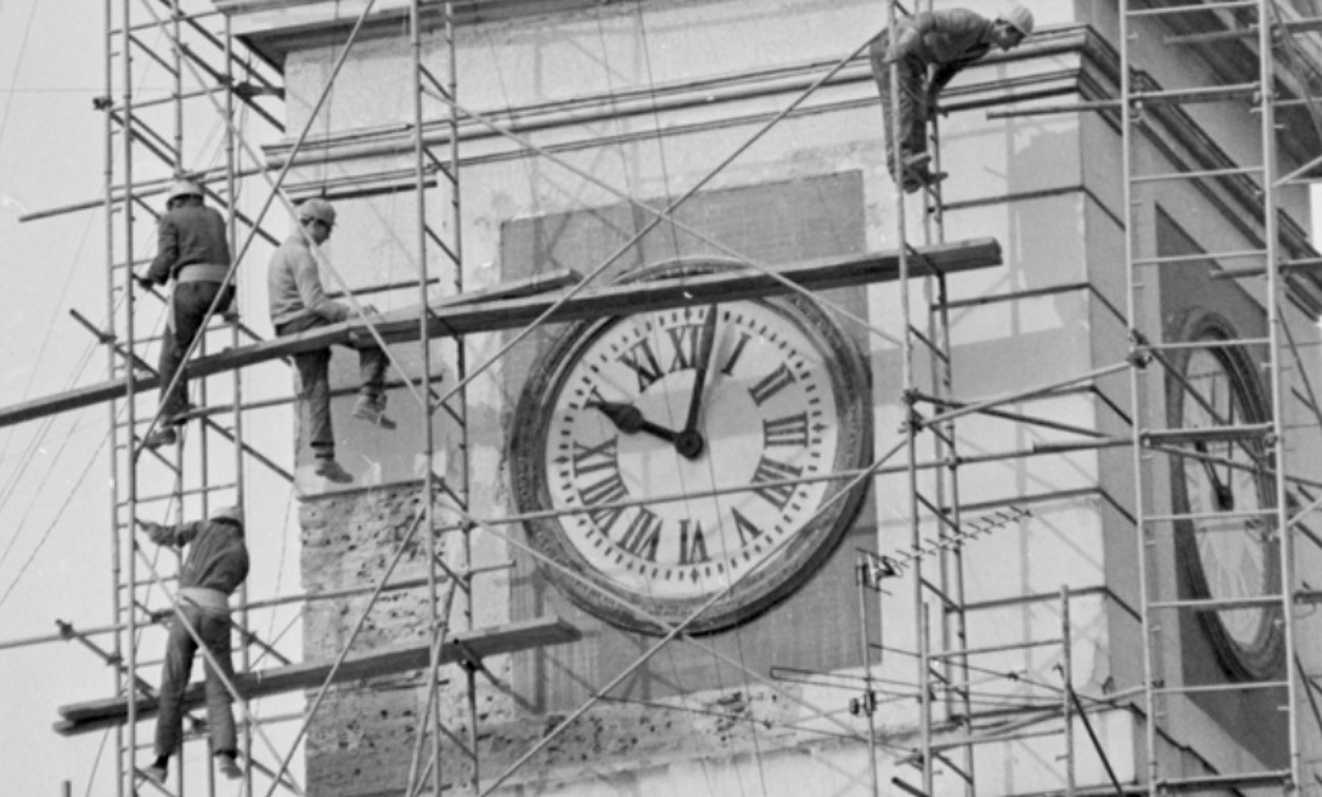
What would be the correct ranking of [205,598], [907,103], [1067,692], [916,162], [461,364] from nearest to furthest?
[1067,692] < [916,162] < [907,103] < [205,598] < [461,364]

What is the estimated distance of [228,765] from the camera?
2712 centimetres

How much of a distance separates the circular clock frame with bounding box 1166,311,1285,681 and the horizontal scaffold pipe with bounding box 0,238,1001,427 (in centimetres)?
141

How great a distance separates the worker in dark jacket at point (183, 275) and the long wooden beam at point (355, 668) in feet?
4.31

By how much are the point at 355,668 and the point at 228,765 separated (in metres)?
0.75

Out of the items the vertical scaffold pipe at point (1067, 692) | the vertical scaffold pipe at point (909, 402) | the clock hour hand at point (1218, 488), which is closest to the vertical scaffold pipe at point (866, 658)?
the vertical scaffold pipe at point (909, 402)

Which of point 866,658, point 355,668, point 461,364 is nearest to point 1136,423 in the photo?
point 866,658

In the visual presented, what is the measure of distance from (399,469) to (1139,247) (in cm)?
375

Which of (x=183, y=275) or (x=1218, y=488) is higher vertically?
(x=183, y=275)

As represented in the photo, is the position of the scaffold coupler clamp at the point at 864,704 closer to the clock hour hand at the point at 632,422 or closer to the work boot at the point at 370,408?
the clock hour hand at the point at 632,422

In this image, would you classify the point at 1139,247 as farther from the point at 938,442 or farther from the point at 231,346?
the point at 231,346

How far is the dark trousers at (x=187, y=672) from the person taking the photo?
27.2 m

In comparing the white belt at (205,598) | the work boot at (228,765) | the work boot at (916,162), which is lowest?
the work boot at (228,765)

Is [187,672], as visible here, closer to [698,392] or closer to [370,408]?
[370,408]

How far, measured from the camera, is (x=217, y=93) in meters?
29.3
